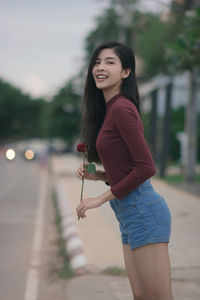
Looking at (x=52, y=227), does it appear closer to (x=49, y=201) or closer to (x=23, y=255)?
(x=23, y=255)

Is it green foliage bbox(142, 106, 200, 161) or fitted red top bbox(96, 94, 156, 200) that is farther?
green foliage bbox(142, 106, 200, 161)

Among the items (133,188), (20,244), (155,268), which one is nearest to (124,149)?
(133,188)

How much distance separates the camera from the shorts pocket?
8.21 feet

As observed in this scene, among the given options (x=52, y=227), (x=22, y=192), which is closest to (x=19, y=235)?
(x=52, y=227)

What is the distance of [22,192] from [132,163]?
13638 mm

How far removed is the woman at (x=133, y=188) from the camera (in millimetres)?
2439

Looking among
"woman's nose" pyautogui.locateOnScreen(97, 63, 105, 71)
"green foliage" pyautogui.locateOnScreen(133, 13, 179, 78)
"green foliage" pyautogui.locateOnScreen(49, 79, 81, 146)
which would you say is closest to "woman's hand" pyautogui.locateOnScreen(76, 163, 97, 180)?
"woman's nose" pyautogui.locateOnScreen(97, 63, 105, 71)


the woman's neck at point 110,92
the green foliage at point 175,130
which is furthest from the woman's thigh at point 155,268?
the green foliage at point 175,130

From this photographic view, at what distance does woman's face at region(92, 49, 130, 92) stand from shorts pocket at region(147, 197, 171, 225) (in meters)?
0.66

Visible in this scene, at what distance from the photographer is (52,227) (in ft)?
30.0

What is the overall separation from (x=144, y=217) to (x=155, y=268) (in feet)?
0.89

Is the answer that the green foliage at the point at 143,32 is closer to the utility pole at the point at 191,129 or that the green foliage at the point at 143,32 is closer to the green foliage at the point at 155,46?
the green foliage at the point at 155,46

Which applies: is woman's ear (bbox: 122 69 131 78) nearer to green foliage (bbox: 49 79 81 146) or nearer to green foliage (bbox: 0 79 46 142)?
green foliage (bbox: 49 79 81 146)

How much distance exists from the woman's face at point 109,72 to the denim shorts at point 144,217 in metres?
0.58
